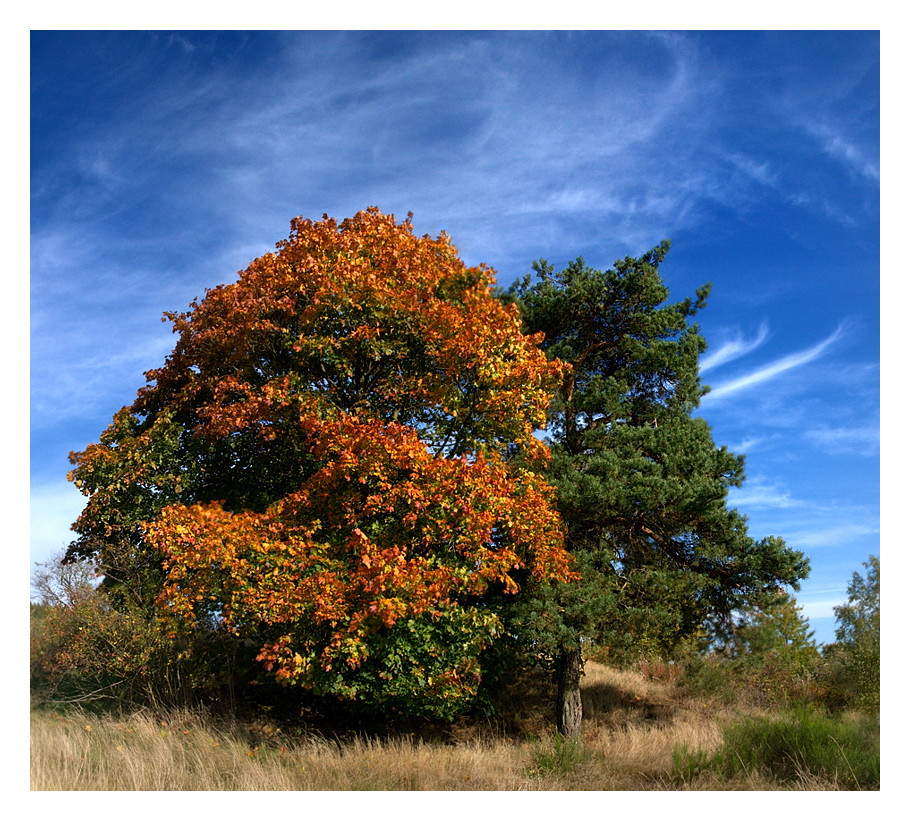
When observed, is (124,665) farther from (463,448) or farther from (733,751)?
(733,751)

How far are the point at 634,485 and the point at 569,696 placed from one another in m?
4.21

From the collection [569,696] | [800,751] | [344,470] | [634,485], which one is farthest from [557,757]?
[344,470]

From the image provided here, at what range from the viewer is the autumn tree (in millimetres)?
10406

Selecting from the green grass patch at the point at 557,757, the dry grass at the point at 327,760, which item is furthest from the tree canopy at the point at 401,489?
the green grass patch at the point at 557,757

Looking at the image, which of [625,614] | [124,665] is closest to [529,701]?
[625,614]

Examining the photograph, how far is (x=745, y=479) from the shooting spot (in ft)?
44.3

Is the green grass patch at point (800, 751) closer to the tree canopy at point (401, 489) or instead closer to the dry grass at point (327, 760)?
the dry grass at point (327, 760)

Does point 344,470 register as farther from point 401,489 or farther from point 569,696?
point 569,696

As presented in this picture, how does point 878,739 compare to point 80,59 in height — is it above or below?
below

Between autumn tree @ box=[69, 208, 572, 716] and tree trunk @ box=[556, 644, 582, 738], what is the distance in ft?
6.43

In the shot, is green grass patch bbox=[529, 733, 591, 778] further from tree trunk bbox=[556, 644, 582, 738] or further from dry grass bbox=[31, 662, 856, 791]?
tree trunk bbox=[556, 644, 582, 738]

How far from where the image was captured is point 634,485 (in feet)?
40.7
